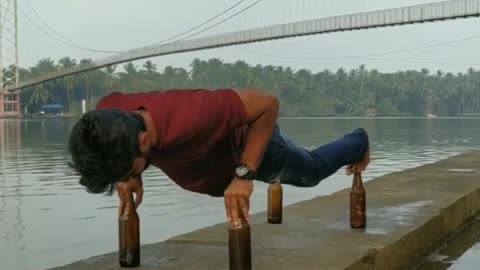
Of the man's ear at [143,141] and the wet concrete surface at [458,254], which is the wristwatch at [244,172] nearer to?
the man's ear at [143,141]

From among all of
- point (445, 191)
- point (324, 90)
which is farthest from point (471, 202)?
point (324, 90)

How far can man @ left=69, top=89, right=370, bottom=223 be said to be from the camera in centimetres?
255

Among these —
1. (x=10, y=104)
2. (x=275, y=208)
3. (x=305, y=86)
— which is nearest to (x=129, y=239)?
(x=275, y=208)

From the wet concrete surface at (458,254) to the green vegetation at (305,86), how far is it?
5108cm

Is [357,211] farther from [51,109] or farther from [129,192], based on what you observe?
[51,109]

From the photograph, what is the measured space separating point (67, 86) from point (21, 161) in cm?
6830

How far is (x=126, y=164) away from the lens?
101 inches

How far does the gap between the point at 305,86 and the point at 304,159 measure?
85276 mm

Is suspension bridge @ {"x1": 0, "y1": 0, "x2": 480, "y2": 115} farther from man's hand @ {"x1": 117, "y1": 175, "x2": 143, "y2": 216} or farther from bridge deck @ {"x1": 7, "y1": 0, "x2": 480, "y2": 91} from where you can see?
man's hand @ {"x1": 117, "y1": 175, "x2": 143, "y2": 216}

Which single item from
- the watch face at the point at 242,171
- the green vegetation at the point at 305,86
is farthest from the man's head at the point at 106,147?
the green vegetation at the point at 305,86

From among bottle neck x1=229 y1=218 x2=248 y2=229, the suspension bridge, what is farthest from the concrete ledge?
the suspension bridge

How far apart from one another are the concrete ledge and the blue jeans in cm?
39

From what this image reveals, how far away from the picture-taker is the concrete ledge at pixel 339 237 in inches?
143

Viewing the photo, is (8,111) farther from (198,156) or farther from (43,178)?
(198,156)
